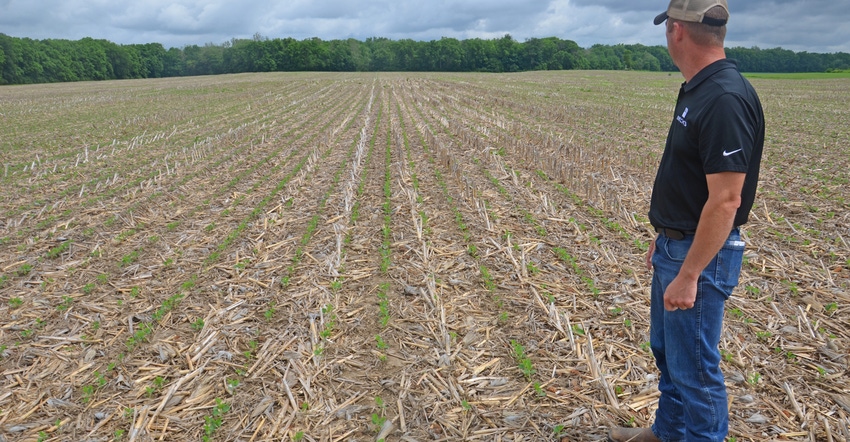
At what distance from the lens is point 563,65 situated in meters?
107

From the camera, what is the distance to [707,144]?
2.46 metres

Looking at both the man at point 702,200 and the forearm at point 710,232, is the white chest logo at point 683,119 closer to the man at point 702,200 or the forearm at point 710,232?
the man at point 702,200

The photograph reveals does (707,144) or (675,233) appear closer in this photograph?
(707,144)

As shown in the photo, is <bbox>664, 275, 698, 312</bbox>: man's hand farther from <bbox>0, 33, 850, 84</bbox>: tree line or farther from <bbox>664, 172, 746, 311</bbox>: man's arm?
<bbox>0, 33, 850, 84</bbox>: tree line

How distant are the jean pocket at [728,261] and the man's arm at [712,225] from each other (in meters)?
0.16

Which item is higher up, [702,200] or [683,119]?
[683,119]

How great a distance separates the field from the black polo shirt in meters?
2.07

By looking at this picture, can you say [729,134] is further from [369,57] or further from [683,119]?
[369,57]

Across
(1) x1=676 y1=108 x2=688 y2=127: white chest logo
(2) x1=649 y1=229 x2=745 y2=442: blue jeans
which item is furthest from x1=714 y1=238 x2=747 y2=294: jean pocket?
(1) x1=676 y1=108 x2=688 y2=127: white chest logo

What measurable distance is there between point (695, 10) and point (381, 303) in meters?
4.31

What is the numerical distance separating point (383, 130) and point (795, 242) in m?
14.0

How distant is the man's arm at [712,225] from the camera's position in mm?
2422

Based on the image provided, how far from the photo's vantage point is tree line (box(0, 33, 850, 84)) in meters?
99.6

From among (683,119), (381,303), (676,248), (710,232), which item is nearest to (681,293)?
(676,248)
